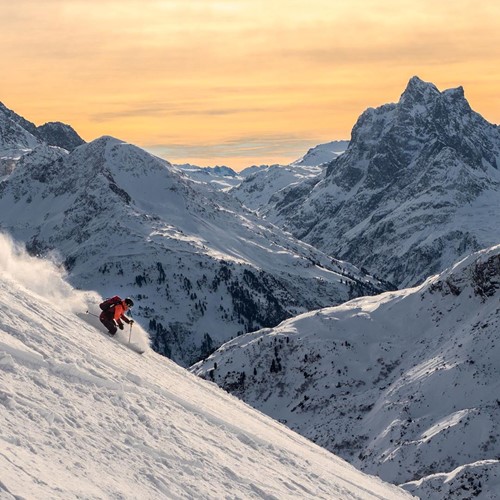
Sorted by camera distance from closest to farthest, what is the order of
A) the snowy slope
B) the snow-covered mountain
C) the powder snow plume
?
the snowy slope → the powder snow plume → the snow-covered mountain

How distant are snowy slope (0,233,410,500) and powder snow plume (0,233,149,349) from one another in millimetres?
1695

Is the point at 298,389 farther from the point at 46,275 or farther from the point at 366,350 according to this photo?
the point at 46,275

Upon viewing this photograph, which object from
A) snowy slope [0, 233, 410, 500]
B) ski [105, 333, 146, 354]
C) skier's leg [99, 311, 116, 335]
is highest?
skier's leg [99, 311, 116, 335]

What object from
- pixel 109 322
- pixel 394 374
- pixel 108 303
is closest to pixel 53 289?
pixel 109 322

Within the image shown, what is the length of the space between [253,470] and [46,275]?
16.5 meters

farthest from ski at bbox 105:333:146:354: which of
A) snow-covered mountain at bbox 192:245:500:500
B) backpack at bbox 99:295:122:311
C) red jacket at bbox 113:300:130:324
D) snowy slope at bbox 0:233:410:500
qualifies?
snow-covered mountain at bbox 192:245:500:500

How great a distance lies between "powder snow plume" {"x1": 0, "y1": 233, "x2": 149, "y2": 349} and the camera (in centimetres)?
3066

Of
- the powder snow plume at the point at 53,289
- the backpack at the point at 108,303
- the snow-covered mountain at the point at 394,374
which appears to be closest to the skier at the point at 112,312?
the backpack at the point at 108,303

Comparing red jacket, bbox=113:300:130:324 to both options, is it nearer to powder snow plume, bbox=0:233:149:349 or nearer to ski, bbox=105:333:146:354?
powder snow plume, bbox=0:233:149:349

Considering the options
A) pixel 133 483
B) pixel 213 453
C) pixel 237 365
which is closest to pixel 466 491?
pixel 213 453

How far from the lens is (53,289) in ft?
106

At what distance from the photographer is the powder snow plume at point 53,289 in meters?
30.7

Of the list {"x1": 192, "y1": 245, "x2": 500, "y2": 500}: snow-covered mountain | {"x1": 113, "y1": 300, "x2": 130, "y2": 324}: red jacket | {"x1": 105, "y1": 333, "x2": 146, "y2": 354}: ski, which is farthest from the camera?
{"x1": 192, "y1": 245, "x2": 500, "y2": 500}: snow-covered mountain

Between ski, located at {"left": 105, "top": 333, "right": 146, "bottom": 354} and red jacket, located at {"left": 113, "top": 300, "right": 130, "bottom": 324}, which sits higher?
red jacket, located at {"left": 113, "top": 300, "right": 130, "bottom": 324}
